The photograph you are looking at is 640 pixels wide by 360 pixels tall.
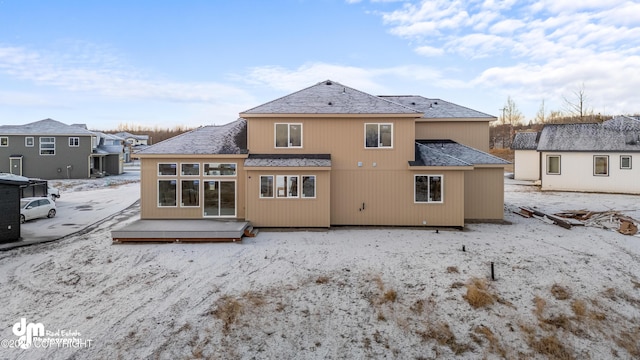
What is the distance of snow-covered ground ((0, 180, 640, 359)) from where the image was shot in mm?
6195

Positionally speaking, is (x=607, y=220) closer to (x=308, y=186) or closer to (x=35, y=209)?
(x=308, y=186)

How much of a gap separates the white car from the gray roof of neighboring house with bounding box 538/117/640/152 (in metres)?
30.6

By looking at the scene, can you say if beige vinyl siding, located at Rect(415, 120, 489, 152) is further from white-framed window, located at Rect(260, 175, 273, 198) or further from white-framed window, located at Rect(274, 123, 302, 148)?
white-framed window, located at Rect(260, 175, 273, 198)

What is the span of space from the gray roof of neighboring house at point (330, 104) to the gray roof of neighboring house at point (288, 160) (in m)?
1.73

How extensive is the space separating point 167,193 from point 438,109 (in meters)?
13.2

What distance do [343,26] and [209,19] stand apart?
6581mm

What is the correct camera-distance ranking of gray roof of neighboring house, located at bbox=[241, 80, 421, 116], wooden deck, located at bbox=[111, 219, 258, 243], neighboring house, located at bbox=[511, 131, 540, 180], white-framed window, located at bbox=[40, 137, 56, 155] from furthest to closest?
white-framed window, located at bbox=[40, 137, 56, 155] → neighboring house, located at bbox=[511, 131, 540, 180] → gray roof of neighboring house, located at bbox=[241, 80, 421, 116] → wooden deck, located at bbox=[111, 219, 258, 243]

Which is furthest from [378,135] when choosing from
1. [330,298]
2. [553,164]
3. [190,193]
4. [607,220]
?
[553,164]

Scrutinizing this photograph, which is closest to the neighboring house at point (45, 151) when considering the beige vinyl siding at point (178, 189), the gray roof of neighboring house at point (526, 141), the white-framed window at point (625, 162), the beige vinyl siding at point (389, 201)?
the beige vinyl siding at point (178, 189)

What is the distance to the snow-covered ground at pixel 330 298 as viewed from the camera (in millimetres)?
6195

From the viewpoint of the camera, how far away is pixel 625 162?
2227cm

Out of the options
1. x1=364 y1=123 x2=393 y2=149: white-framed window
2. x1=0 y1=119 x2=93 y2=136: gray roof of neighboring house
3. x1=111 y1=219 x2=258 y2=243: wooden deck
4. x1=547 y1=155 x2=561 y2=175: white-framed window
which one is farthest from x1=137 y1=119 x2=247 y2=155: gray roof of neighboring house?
x1=0 y1=119 x2=93 y2=136: gray roof of neighboring house

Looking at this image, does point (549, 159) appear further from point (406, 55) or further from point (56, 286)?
point (56, 286)

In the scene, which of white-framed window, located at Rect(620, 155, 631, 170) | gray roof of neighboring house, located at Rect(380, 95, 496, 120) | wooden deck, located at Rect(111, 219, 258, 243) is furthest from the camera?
white-framed window, located at Rect(620, 155, 631, 170)
